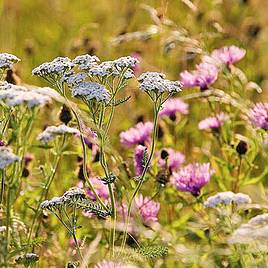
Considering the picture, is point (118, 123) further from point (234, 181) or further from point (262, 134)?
point (262, 134)

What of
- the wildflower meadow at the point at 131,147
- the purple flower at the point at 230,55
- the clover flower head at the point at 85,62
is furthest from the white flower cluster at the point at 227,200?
the purple flower at the point at 230,55

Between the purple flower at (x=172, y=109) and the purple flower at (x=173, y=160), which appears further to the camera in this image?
the purple flower at (x=172, y=109)

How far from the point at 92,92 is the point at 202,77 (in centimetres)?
105

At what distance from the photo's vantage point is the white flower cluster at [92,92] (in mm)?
1509

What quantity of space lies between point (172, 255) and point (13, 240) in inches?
25.7

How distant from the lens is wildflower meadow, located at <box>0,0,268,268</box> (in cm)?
158

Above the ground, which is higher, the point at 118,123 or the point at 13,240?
the point at 118,123

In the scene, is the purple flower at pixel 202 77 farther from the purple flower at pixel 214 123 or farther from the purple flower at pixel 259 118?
the purple flower at pixel 259 118

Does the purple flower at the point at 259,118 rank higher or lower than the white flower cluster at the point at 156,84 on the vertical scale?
higher

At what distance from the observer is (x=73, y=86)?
5.22 ft

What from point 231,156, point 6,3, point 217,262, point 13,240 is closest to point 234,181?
point 231,156

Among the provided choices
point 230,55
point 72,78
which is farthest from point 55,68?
point 230,55

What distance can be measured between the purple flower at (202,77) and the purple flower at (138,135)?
0.19 metres

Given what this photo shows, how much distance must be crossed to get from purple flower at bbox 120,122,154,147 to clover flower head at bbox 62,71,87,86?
0.88 meters
